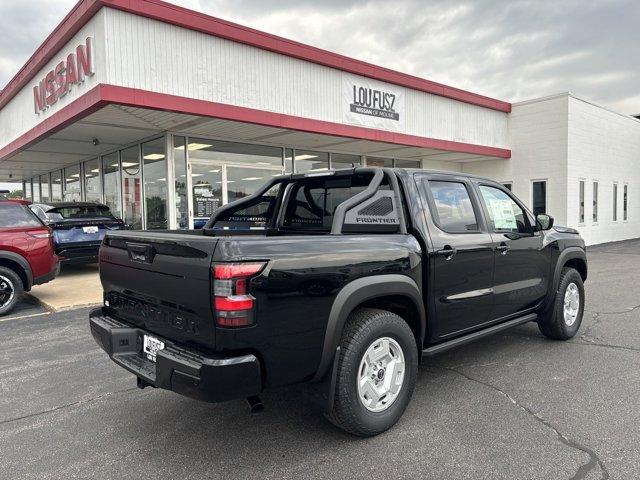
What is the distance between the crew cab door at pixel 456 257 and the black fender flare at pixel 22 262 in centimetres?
627

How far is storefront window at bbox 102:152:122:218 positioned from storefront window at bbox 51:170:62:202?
5799 mm

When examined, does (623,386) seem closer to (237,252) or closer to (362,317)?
(362,317)

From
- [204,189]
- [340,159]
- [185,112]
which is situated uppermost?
[185,112]

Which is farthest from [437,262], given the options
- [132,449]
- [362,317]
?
[132,449]

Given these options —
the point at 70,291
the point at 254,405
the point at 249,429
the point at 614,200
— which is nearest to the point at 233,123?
the point at 70,291

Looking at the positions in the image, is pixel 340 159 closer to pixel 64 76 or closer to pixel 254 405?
pixel 64 76

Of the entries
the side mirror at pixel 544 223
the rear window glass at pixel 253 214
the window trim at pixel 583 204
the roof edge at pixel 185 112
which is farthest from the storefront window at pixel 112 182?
the window trim at pixel 583 204

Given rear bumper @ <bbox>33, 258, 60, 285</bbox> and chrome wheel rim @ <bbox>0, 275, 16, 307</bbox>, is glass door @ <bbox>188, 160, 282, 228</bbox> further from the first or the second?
chrome wheel rim @ <bbox>0, 275, 16, 307</bbox>

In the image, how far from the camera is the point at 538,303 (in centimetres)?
486

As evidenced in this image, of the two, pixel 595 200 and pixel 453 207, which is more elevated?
pixel 595 200

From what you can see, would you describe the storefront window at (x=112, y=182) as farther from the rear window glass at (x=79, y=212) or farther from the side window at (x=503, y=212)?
the side window at (x=503, y=212)

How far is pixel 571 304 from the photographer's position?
5320 millimetres

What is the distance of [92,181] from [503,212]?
573 inches

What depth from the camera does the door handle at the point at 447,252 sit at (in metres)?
3.63
